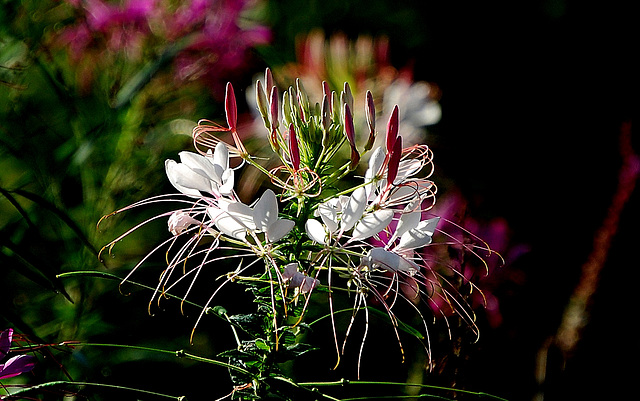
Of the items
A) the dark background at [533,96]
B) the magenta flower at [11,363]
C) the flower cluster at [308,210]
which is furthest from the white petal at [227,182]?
the dark background at [533,96]

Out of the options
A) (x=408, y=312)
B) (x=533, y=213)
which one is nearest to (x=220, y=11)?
(x=408, y=312)

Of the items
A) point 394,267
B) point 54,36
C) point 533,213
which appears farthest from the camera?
point 533,213

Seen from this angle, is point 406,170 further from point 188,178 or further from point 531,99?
point 531,99

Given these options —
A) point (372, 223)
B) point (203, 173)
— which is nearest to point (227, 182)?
point (203, 173)

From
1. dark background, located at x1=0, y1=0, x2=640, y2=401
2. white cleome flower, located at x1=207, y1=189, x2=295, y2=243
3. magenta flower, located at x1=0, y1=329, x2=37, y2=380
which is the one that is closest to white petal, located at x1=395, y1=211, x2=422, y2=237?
white cleome flower, located at x1=207, y1=189, x2=295, y2=243

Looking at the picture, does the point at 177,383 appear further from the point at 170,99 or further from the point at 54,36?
the point at 54,36

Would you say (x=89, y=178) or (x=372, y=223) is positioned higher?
(x=372, y=223)

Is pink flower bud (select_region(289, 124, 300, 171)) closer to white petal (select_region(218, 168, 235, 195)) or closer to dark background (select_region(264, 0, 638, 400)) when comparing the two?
white petal (select_region(218, 168, 235, 195))
